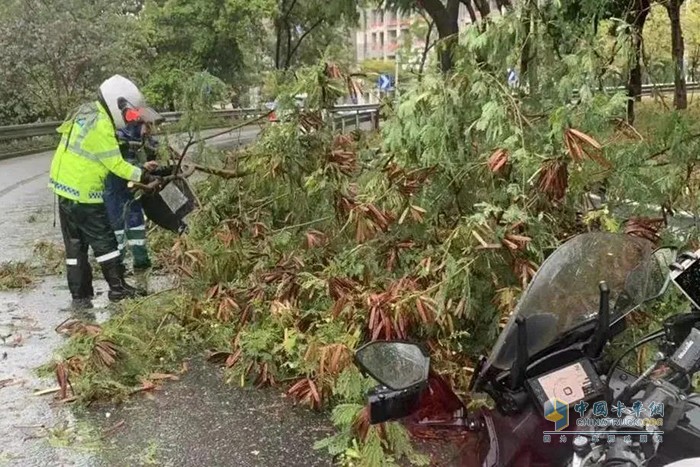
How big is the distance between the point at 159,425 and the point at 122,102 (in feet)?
10.4

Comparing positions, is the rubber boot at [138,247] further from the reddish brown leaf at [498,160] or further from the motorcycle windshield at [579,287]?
the motorcycle windshield at [579,287]

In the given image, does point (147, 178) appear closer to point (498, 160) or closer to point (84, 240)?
point (84, 240)

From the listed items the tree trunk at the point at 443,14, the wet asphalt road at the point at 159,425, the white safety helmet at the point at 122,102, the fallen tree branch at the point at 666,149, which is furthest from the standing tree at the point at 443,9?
the wet asphalt road at the point at 159,425

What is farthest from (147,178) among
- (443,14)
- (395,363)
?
(443,14)

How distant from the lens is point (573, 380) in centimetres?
179

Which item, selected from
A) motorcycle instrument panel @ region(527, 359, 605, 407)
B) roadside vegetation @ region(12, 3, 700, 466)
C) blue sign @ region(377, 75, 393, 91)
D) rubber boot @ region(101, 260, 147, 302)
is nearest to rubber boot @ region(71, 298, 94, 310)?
rubber boot @ region(101, 260, 147, 302)

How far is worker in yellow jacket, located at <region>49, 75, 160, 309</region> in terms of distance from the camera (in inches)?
235

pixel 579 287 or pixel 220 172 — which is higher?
pixel 579 287

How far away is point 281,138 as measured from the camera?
5.71 m

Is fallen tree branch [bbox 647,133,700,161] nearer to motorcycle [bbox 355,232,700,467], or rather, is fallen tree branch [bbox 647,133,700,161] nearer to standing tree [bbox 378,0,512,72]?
motorcycle [bbox 355,232,700,467]

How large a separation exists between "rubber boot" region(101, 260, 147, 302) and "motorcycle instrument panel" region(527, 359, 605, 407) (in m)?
4.82

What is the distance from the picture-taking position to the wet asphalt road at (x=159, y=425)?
3643 mm

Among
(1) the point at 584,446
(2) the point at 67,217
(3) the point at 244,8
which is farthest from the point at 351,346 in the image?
(3) the point at 244,8

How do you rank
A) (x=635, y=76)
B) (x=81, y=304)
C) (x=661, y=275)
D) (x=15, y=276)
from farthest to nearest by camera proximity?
1. (x=15, y=276)
2. (x=81, y=304)
3. (x=635, y=76)
4. (x=661, y=275)
